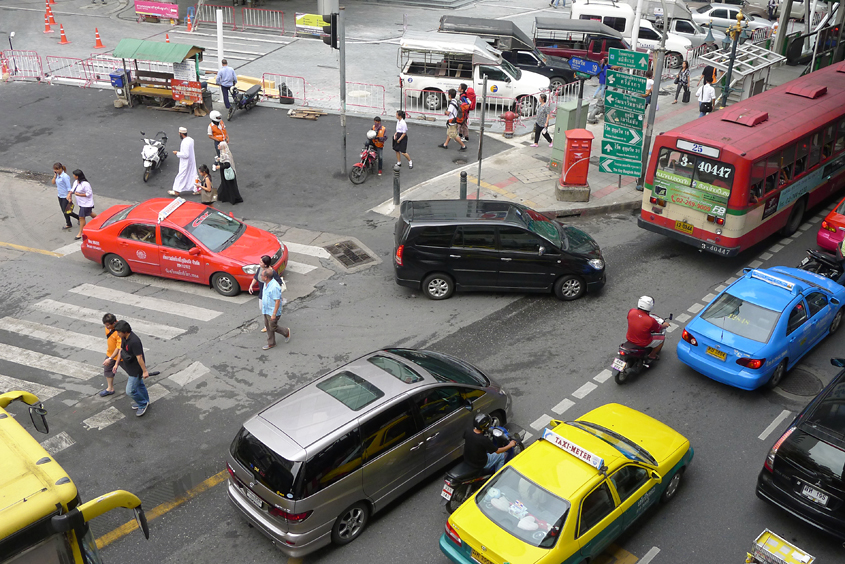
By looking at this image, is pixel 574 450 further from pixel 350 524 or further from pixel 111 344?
pixel 111 344

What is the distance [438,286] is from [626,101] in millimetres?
7175

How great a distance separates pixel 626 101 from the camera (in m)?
17.3

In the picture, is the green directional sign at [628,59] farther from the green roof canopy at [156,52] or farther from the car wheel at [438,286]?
the green roof canopy at [156,52]

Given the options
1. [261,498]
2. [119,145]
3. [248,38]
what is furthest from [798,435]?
[248,38]

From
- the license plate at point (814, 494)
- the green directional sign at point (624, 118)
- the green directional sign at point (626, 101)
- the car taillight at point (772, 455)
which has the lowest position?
the license plate at point (814, 494)

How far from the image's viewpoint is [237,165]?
19.9 m

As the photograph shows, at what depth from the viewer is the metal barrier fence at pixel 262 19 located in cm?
3403

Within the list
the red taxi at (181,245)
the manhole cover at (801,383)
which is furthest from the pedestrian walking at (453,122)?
the manhole cover at (801,383)

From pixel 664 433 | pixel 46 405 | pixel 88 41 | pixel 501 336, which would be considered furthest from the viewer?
pixel 88 41

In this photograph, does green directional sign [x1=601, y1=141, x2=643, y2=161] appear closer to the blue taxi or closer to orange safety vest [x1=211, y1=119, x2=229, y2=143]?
the blue taxi

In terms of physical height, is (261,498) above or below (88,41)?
below

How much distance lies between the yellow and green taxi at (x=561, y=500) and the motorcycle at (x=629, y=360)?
244 cm

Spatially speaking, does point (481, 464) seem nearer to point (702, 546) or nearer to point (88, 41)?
point (702, 546)

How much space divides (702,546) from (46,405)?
9387 mm
